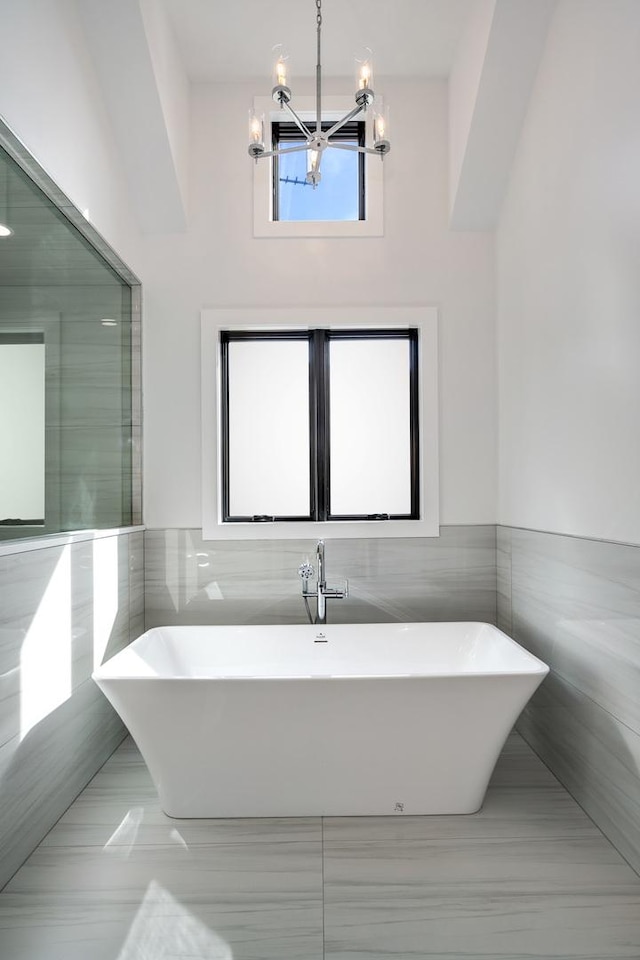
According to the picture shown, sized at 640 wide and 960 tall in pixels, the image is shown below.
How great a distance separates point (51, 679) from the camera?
2207mm

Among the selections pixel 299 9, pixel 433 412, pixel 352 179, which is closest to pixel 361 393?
pixel 433 412

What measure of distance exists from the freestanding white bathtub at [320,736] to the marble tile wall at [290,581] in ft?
3.13

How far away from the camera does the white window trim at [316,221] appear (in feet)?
10.9

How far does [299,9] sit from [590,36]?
139 centimetres

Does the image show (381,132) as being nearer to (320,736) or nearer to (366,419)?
(366,419)

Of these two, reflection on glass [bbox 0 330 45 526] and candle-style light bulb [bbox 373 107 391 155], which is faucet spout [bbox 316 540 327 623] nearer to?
reflection on glass [bbox 0 330 45 526]

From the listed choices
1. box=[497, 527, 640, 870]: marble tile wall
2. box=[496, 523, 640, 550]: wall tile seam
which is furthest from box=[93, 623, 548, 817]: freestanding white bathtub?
box=[496, 523, 640, 550]: wall tile seam

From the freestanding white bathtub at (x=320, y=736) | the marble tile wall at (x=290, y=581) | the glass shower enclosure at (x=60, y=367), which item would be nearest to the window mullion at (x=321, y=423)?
the marble tile wall at (x=290, y=581)

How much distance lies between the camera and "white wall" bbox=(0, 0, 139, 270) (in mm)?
1951

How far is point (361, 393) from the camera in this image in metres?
3.51

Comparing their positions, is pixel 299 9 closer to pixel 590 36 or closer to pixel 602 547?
pixel 590 36

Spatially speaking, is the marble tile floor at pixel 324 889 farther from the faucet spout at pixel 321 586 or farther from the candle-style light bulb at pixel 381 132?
the candle-style light bulb at pixel 381 132

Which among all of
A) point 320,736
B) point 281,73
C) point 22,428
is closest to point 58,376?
point 22,428

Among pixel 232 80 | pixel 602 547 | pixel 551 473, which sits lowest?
pixel 602 547
